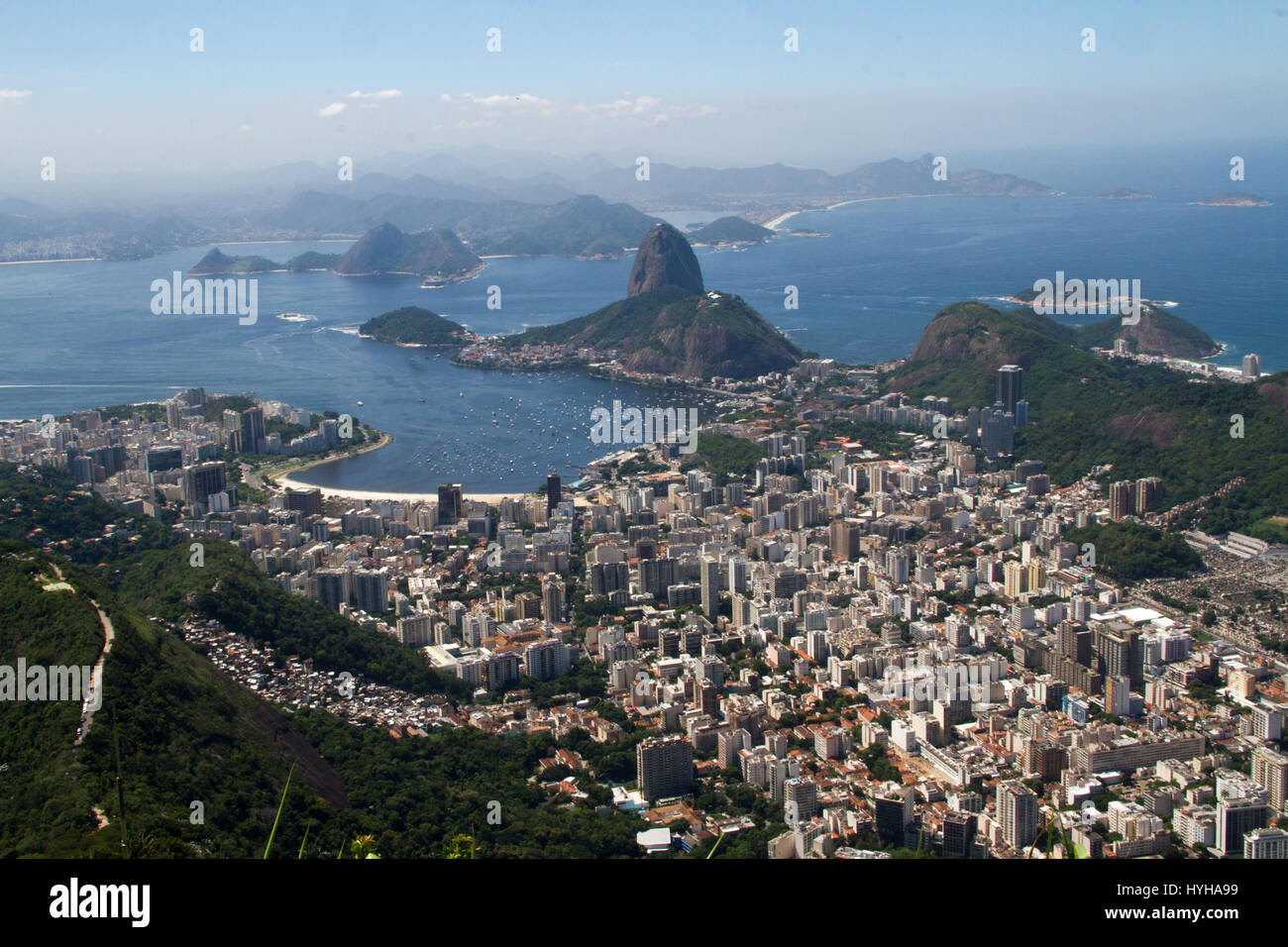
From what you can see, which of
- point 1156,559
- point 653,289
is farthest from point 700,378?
point 1156,559

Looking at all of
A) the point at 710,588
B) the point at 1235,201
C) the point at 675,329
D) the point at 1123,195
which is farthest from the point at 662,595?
the point at 1123,195

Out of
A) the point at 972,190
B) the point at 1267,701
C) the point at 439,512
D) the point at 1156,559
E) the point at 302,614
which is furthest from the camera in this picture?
the point at 972,190

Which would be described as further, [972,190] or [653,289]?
[972,190]

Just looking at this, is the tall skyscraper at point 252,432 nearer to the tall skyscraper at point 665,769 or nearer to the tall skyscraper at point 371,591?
the tall skyscraper at point 371,591

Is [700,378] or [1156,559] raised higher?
[700,378]

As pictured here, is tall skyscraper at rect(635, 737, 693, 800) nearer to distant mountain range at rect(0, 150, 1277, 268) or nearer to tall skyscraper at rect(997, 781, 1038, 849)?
tall skyscraper at rect(997, 781, 1038, 849)

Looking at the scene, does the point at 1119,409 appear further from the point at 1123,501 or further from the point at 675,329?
the point at 675,329
